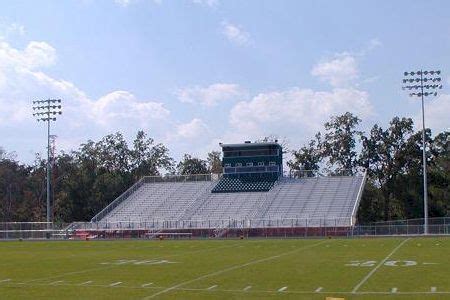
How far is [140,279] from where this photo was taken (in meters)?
19.1

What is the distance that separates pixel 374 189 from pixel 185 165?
1311 inches

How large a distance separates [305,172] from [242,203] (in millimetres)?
11014

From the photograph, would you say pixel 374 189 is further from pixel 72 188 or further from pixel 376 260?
pixel 376 260

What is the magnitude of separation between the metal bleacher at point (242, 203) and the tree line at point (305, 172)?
6.22m

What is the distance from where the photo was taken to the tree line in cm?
7694

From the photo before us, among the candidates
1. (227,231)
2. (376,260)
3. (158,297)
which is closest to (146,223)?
(227,231)

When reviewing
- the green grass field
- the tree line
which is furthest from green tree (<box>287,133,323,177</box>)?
the green grass field

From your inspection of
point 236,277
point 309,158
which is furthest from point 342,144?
point 236,277

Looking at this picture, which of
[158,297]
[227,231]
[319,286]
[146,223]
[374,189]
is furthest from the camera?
[374,189]

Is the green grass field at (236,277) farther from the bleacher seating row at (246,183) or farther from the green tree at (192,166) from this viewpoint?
the green tree at (192,166)

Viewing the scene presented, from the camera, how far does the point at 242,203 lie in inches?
2569

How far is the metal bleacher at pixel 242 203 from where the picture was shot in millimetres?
60812

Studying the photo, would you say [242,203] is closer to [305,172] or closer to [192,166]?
[305,172]

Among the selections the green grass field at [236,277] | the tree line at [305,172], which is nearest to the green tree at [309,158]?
the tree line at [305,172]
